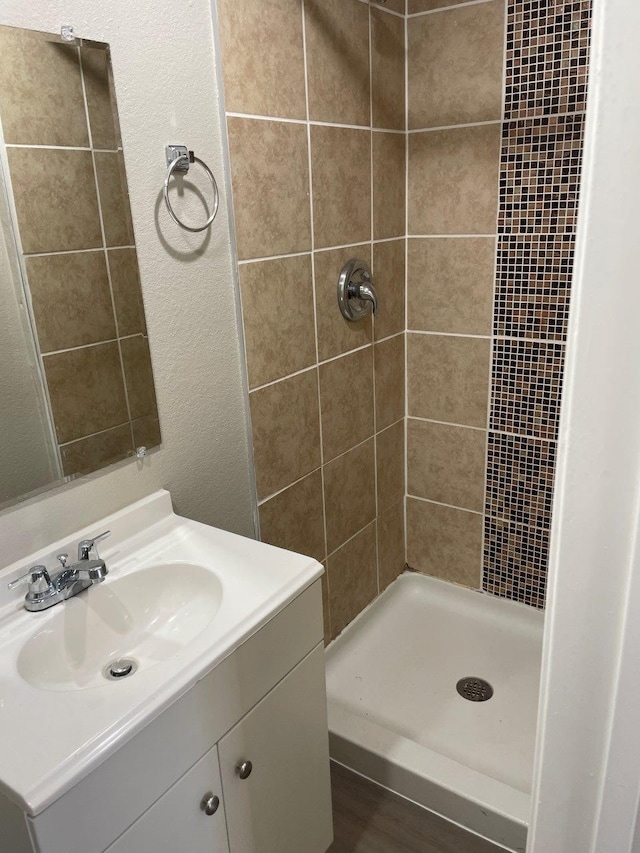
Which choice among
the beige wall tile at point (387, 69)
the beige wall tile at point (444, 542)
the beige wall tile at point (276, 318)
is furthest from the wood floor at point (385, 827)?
the beige wall tile at point (387, 69)

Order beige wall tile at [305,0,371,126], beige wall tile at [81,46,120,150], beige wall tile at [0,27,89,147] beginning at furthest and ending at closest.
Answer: beige wall tile at [305,0,371,126] < beige wall tile at [81,46,120,150] < beige wall tile at [0,27,89,147]

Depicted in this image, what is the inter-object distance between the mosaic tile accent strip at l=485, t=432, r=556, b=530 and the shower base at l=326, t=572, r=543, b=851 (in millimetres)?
341

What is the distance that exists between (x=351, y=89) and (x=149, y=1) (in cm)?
70

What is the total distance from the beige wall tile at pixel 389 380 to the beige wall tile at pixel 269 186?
556 mm

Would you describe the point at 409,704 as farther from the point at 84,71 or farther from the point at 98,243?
the point at 84,71

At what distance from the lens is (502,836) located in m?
1.55

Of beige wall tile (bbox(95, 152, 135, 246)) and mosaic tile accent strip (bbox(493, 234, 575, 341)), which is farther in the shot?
mosaic tile accent strip (bbox(493, 234, 575, 341))

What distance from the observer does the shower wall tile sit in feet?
4.99

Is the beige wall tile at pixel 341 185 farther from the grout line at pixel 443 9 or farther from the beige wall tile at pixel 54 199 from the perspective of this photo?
the beige wall tile at pixel 54 199

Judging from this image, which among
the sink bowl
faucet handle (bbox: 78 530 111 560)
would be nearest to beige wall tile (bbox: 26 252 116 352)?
faucet handle (bbox: 78 530 111 560)

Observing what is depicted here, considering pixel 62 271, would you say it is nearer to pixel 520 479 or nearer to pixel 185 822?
pixel 185 822

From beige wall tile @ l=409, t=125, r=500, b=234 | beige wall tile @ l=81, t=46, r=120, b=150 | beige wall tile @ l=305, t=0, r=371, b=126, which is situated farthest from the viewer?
beige wall tile @ l=409, t=125, r=500, b=234

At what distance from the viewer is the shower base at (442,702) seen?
5.31 ft

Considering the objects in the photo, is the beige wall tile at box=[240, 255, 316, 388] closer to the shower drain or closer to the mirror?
the mirror
